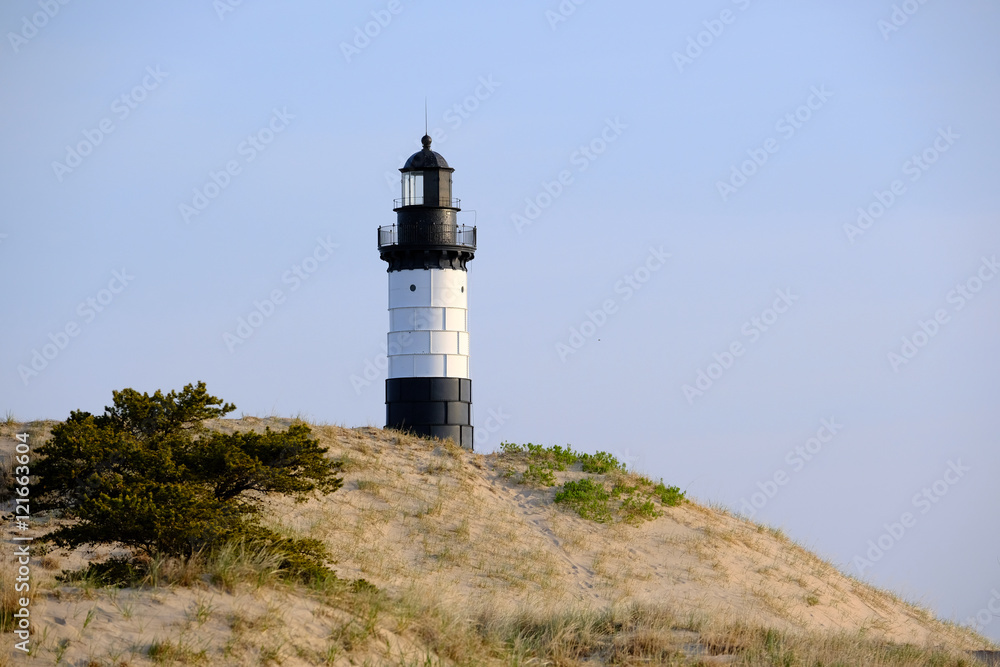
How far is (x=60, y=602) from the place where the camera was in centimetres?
1002

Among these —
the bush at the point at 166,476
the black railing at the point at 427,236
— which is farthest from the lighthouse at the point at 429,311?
the bush at the point at 166,476

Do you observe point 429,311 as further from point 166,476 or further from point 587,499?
point 166,476

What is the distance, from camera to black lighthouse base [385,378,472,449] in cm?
2866

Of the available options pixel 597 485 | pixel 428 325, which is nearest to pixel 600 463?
pixel 597 485

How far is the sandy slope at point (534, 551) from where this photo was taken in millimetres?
19000

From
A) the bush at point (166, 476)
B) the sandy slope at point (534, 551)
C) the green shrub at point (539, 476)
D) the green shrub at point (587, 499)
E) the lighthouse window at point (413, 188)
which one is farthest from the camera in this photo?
the lighthouse window at point (413, 188)

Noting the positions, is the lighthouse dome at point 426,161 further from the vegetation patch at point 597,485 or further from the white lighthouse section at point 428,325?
the vegetation patch at point 597,485

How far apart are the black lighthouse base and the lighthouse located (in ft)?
0.09

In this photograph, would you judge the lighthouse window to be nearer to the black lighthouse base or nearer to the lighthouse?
the lighthouse

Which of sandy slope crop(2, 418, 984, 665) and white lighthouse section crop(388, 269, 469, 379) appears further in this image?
white lighthouse section crop(388, 269, 469, 379)

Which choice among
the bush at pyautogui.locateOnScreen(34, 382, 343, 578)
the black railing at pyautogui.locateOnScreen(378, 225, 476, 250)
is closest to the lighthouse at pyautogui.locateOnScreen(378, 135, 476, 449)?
the black railing at pyautogui.locateOnScreen(378, 225, 476, 250)

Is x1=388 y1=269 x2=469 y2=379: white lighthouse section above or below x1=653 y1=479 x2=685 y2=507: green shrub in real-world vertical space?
above

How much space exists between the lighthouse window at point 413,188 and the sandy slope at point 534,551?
714cm

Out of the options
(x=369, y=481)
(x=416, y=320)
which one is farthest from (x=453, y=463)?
(x=416, y=320)
